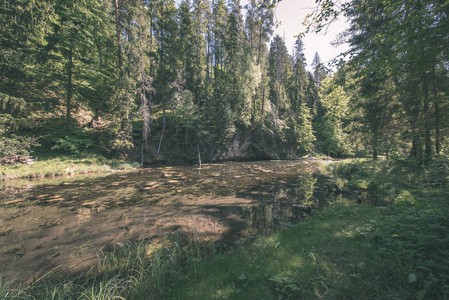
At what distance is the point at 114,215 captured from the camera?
6.89 metres

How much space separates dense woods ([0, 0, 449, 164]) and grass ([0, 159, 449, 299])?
5334mm

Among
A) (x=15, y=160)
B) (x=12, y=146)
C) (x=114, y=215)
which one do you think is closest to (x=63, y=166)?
(x=15, y=160)

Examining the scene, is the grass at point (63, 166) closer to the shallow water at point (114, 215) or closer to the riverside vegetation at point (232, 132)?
the riverside vegetation at point (232, 132)

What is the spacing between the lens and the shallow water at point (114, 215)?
452cm

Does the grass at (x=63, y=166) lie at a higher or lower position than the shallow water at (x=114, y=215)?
higher

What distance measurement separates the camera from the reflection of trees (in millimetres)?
6331

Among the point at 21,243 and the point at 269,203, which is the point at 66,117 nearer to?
the point at 21,243

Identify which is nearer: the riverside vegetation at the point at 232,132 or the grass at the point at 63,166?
the riverside vegetation at the point at 232,132

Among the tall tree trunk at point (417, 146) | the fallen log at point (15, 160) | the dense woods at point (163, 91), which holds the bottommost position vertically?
the fallen log at point (15, 160)

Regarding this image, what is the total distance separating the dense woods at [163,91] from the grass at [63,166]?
149 centimetres

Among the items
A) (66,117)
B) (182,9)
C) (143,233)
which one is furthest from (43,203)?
(182,9)

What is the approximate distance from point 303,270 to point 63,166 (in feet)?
65.1

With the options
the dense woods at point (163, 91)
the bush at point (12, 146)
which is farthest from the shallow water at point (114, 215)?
the dense woods at point (163, 91)

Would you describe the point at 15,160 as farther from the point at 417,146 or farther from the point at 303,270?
the point at 417,146
